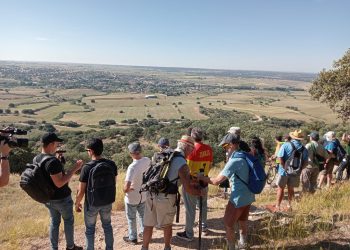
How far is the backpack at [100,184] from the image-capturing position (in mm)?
4586

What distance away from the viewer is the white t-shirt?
17.5ft

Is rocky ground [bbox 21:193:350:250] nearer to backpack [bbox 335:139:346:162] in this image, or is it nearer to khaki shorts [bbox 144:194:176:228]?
khaki shorts [bbox 144:194:176:228]

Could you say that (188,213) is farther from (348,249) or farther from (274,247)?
(348,249)

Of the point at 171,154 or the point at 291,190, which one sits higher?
the point at 171,154

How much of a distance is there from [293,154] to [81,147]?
28211mm

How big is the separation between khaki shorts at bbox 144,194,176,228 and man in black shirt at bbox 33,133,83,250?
1.06 m

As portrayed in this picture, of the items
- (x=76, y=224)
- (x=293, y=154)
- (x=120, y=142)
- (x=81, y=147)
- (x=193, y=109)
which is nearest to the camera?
(x=293, y=154)

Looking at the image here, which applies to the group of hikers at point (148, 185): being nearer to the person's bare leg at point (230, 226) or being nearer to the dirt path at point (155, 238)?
the person's bare leg at point (230, 226)

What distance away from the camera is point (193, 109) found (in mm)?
88625

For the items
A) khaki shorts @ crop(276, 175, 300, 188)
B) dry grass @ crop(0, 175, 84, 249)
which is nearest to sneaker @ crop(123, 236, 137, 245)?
dry grass @ crop(0, 175, 84, 249)

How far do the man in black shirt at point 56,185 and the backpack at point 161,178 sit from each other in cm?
92

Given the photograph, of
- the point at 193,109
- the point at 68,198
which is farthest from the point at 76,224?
the point at 193,109

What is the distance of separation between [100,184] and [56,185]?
1.76 feet

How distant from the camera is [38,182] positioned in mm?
4445
